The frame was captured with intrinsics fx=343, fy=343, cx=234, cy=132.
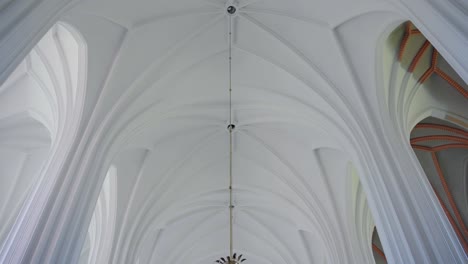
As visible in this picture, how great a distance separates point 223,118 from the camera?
11367mm

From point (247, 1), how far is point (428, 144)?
7436 mm

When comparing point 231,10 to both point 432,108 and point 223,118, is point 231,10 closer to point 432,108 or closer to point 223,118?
point 223,118

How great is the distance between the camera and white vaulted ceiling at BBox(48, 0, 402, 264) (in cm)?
809

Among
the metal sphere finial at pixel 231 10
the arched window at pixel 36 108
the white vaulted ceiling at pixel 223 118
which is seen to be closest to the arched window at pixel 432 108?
the white vaulted ceiling at pixel 223 118

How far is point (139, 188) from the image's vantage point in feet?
36.7

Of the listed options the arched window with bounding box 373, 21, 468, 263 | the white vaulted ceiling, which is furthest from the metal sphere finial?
the arched window with bounding box 373, 21, 468, 263

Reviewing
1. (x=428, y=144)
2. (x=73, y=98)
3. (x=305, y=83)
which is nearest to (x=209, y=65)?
(x=305, y=83)

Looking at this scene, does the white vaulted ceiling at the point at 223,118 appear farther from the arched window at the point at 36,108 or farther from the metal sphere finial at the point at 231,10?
the arched window at the point at 36,108

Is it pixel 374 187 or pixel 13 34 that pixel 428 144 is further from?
pixel 13 34

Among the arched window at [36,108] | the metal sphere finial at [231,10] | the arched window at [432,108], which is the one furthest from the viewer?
the metal sphere finial at [231,10]

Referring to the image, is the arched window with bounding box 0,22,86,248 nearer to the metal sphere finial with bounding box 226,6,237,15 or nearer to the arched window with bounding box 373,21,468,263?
the metal sphere finial with bounding box 226,6,237,15

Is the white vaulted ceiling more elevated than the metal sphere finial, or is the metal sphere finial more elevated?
the metal sphere finial

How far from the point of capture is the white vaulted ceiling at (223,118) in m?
8.09

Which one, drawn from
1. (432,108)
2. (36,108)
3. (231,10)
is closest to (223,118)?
(231,10)
